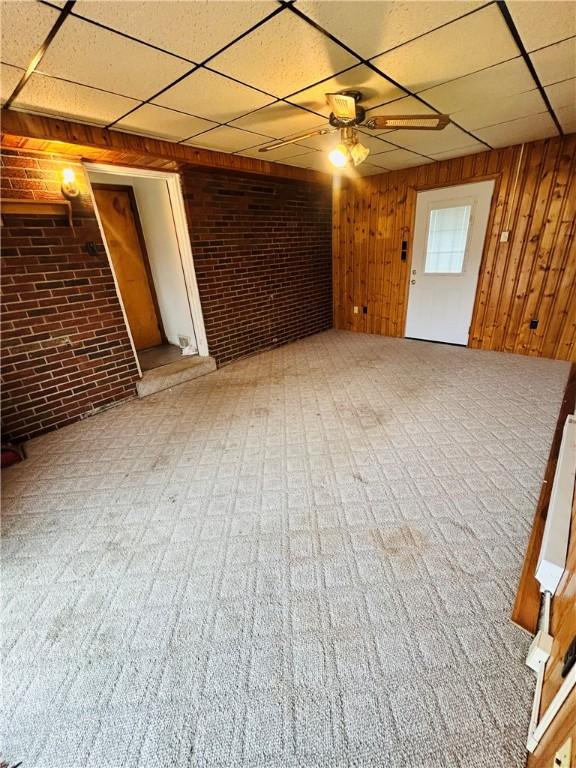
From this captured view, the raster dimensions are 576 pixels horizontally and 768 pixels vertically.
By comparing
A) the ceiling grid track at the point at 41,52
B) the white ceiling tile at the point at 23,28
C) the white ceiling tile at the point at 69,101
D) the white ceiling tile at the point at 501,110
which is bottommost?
the white ceiling tile at the point at 501,110

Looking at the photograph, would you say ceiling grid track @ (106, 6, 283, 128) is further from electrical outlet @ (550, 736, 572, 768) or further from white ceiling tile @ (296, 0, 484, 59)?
electrical outlet @ (550, 736, 572, 768)

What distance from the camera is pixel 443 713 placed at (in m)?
0.98

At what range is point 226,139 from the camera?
2.91 meters

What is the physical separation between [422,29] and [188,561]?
2763 mm

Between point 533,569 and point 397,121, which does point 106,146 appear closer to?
point 397,121

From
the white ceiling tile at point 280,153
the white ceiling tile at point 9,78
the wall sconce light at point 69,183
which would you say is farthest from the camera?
the white ceiling tile at point 280,153

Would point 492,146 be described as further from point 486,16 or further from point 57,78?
point 57,78

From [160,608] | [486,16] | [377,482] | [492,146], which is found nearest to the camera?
[160,608]

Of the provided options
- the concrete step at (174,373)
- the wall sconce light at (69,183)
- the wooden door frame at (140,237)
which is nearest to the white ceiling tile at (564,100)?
the wall sconce light at (69,183)

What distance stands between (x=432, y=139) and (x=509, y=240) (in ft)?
4.85

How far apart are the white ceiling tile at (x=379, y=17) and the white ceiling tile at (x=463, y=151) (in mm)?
2299

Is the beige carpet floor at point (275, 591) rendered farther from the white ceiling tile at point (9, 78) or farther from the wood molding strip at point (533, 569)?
the white ceiling tile at point (9, 78)

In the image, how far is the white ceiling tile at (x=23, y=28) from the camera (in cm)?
125

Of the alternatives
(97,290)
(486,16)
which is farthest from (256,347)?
(486,16)
